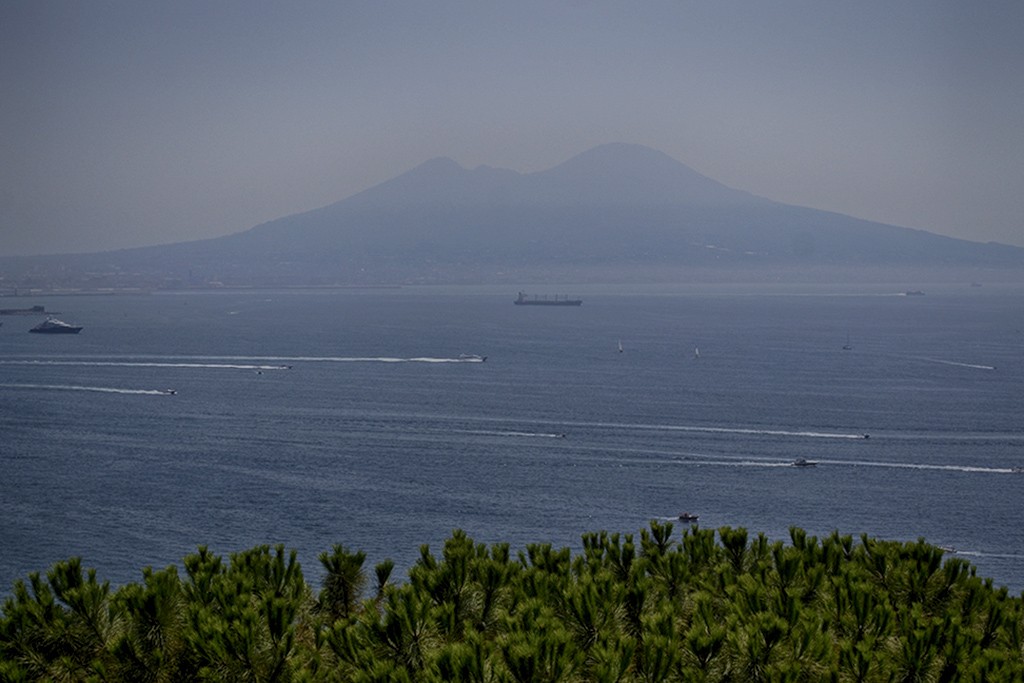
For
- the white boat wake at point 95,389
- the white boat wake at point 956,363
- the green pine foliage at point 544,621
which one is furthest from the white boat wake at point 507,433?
the white boat wake at point 956,363

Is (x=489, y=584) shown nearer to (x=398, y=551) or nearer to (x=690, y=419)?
(x=398, y=551)

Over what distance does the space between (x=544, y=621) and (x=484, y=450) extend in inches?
2051

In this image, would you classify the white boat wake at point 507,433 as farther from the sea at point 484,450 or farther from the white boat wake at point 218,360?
the white boat wake at point 218,360

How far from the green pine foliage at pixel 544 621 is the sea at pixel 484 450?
20.6 meters

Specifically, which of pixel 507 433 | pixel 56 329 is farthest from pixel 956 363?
pixel 56 329

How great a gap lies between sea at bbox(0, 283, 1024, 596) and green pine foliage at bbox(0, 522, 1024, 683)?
2063 cm

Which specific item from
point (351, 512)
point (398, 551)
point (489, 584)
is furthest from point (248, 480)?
point (489, 584)

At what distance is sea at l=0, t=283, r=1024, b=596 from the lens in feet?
169

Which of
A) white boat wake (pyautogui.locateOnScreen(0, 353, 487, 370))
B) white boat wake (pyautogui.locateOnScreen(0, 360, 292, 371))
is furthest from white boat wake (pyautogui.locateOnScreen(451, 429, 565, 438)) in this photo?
white boat wake (pyautogui.locateOnScreen(0, 353, 487, 370))

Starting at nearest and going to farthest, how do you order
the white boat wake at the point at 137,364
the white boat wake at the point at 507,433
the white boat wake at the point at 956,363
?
the white boat wake at the point at 507,433, the white boat wake at the point at 956,363, the white boat wake at the point at 137,364

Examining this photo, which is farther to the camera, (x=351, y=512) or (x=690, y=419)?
(x=690, y=419)

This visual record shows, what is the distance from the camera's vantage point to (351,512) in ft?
180

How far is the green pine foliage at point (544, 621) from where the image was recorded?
58.1ft

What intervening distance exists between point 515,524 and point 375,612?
3354cm
